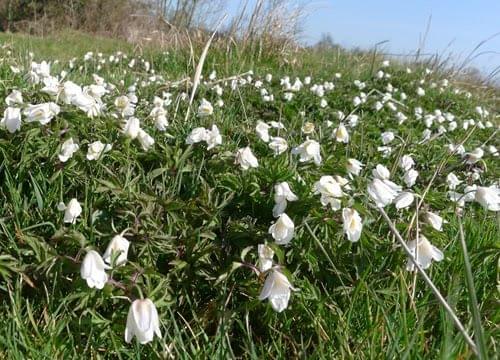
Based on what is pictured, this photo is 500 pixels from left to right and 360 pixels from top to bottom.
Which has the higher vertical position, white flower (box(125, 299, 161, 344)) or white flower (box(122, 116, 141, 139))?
white flower (box(122, 116, 141, 139))

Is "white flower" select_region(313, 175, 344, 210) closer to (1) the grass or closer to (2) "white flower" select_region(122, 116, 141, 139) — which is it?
(1) the grass

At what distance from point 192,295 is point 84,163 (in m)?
0.60

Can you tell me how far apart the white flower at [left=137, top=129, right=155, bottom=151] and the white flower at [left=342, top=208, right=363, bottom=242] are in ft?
2.67

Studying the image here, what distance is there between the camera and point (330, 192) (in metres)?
1.52

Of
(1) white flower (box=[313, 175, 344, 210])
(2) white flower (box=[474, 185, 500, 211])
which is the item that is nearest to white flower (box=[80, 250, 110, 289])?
(1) white flower (box=[313, 175, 344, 210])

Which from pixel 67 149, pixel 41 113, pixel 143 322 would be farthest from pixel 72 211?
pixel 143 322

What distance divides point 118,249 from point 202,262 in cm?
28

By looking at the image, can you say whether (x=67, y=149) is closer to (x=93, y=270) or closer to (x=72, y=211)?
(x=72, y=211)

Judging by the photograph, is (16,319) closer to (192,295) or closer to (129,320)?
(129,320)

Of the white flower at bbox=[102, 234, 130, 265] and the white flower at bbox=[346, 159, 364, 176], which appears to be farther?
the white flower at bbox=[346, 159, 364, 176]

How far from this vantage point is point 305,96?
4316 millimetres

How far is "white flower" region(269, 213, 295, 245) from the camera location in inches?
58.8

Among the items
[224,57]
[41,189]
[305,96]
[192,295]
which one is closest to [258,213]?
[192,295]

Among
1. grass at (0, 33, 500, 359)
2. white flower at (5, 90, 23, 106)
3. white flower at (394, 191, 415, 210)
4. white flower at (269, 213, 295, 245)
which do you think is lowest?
grass at (0, 33, 500, 359)
